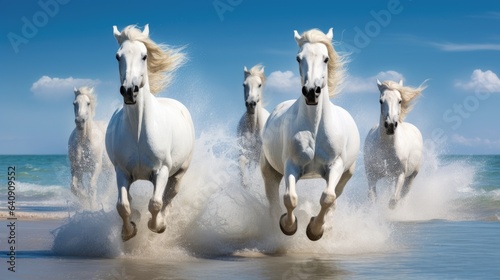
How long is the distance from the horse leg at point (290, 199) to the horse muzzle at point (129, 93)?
1584mm

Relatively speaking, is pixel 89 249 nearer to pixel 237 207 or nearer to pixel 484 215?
pixel 237 207

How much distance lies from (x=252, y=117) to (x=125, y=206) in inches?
271

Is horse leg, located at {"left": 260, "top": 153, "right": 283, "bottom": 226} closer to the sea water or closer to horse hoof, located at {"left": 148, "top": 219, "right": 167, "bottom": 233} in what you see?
the sea water

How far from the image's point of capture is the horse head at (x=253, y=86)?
1394 centimetres

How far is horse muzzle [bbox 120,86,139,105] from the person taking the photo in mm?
7036

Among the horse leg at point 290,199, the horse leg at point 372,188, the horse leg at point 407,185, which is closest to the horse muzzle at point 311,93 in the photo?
the horse leg at point 290,199

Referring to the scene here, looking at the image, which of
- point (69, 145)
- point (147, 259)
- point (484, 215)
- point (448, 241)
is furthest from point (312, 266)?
point (484, 215)

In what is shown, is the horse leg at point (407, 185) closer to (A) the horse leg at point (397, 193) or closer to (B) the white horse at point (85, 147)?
(A) the horse leg at point (397, 193)

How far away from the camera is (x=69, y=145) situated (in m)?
13.7

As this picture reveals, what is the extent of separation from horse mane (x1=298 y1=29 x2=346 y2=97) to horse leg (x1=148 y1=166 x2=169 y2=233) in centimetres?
176

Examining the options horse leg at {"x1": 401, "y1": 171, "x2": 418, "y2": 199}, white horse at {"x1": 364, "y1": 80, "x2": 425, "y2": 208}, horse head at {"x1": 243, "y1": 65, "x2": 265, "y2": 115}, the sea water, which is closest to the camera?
the sea water

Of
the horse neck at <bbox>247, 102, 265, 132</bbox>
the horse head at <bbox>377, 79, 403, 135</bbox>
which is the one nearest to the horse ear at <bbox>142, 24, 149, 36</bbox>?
the horse head at <bbox>377, 79, 403, 135</bbox>

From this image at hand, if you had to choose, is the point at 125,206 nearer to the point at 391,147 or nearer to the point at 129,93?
the point at 129,93

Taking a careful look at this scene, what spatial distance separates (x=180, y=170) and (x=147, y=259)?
1.67 meters
